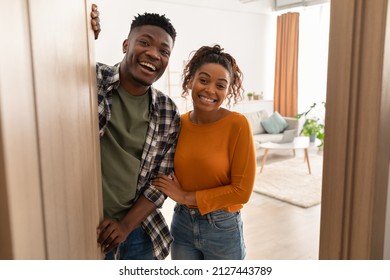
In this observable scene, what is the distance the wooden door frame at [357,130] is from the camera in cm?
72

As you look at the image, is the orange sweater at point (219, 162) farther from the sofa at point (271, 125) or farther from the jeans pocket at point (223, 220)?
the sofa at point (271, 125)

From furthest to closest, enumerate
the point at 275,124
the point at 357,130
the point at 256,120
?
the point at 256,120
the point at 275,124
the point at 357,130

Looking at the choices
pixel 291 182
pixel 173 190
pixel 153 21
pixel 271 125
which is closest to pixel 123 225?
pixel 173 190

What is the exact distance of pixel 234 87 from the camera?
142 centimetres

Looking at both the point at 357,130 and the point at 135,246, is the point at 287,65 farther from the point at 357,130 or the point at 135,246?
the point at 357,130

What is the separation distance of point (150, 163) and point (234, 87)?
18.4 inches

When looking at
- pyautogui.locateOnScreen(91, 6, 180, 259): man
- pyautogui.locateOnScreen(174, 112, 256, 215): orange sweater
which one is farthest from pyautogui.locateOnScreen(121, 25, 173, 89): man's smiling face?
pyautogui.locateOnScreen(174, 112, 256, 215): orange sweater

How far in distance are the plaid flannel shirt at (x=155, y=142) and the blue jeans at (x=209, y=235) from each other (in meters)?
0.07

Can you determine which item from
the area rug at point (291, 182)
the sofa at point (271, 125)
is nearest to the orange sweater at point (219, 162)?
the area rug at point (291, 182)

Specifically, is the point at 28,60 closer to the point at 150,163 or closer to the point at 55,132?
the point at 55,132

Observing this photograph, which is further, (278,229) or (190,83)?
(278,229)

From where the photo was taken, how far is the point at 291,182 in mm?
4426

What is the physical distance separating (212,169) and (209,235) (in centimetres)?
24

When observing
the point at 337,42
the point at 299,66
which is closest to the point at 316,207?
the point at 337,42
